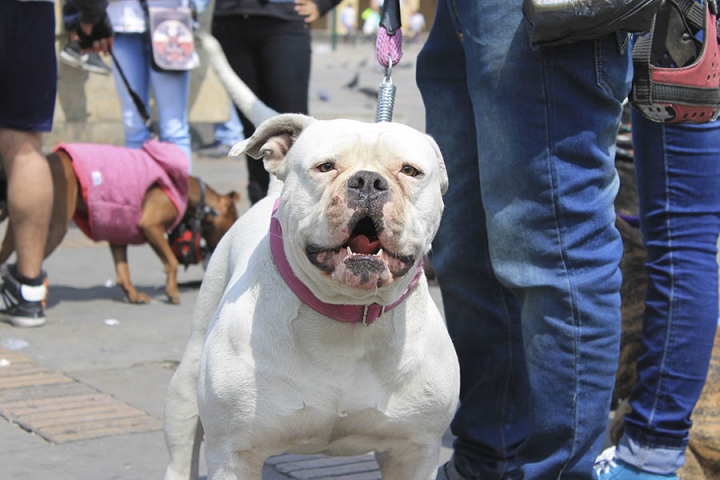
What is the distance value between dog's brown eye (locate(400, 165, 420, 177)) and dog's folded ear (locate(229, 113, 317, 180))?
0.31 meters

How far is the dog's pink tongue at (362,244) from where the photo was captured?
8.16 ft

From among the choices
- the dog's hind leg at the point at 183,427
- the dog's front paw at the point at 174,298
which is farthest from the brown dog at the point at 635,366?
the dog's front paw at the point at 174,298

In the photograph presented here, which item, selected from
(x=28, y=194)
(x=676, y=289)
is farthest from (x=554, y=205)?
(x=28, y=194)

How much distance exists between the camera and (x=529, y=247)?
2785 millimetres

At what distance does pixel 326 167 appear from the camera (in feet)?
8.45

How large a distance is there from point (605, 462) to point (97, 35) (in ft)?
12.8

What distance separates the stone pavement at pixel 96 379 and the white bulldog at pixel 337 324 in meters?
0.84

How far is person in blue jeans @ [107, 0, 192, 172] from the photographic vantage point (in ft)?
20.9

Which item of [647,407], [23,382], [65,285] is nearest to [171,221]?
[65,285]

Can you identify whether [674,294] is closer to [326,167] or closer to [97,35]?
[326,167]

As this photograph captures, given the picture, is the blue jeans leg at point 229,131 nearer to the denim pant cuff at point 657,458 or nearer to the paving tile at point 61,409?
the paving tile at point 61,409

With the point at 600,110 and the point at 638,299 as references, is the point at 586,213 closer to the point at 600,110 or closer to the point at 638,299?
the point at 600,110

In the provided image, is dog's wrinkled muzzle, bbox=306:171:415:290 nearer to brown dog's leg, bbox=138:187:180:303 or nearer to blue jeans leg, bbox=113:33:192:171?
brown dog's leg, bbox=138:187:180:303

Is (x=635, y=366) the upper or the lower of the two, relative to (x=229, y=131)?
upper
